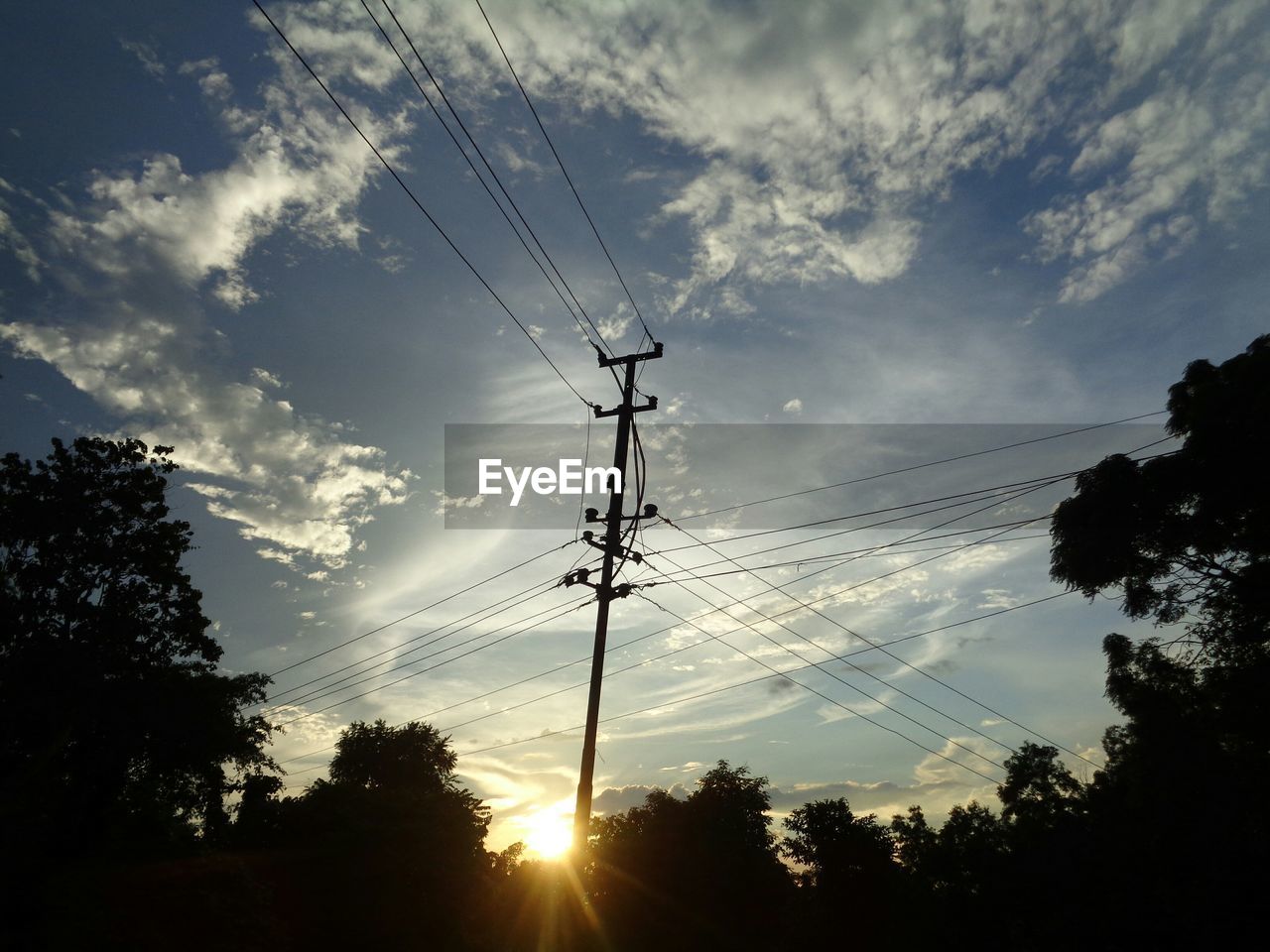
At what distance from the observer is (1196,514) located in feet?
75.8

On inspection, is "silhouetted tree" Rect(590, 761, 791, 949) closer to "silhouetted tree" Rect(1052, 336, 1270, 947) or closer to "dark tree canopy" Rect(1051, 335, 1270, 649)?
"silhouetted tree" Rect(1052, 336, 1270, 947)

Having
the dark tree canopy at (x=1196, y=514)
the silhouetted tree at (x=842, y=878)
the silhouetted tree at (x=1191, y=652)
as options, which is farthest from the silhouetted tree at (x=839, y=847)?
the dark tree canopy at (x=1196, y=514)

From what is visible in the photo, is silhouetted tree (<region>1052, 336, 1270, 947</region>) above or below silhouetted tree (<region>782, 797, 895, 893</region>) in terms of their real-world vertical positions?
above

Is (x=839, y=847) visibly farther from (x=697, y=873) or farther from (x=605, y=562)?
(x=605, y=562)

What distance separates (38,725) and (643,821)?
3175cm

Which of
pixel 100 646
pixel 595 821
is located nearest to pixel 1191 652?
pixel 595 821

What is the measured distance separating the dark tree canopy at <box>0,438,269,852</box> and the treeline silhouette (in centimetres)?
11

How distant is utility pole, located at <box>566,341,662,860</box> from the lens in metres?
14.0

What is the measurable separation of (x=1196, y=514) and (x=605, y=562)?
69.1 feet

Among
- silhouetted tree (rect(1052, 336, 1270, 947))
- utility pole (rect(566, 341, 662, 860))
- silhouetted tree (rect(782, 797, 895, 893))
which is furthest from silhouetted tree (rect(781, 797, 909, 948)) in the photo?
utility pole (rect(566, 341, 662, 860))

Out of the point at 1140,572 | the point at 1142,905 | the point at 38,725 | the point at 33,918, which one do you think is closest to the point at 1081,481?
the point at 1140,572

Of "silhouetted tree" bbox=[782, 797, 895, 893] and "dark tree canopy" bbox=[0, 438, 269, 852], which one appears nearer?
"dark tree canopy" bbox=[0, 438, 269, 852]

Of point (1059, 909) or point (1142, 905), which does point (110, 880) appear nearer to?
point (1142, 905)

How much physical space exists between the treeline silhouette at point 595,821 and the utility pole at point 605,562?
39.2 inches
